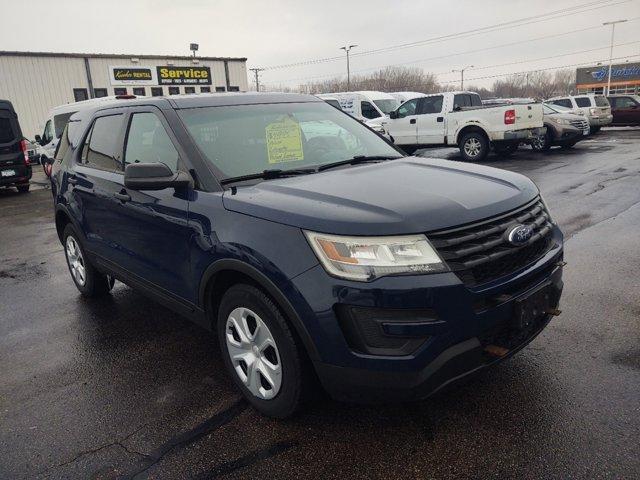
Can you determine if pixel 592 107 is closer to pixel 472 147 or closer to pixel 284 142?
pixel 472 147

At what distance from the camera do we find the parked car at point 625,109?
23.3 meters

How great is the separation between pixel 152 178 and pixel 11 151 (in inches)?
510

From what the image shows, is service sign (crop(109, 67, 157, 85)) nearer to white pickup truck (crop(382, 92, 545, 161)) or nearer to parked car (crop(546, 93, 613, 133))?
white pickup truck (crop(382, 92, 545, 161))

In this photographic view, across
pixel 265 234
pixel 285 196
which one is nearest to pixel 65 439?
pixel 265 234

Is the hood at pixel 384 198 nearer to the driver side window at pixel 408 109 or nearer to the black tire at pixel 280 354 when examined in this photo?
the black tire at pixel 280 354

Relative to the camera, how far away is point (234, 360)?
3016 mm

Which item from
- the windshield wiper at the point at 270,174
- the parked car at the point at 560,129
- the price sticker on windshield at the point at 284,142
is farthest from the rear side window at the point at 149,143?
the parked car at the point at 560,129

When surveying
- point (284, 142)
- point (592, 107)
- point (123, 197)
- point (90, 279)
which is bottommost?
point (90, 279)

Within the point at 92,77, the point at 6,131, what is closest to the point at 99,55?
the point at 92,77

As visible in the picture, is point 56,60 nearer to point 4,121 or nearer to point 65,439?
point 4,121

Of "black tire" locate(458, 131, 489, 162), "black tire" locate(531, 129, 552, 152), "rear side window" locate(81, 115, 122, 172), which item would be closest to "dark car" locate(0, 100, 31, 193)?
"rear side window" locate(81, 115, 122, 172)

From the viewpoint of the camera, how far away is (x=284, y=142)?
3.48m

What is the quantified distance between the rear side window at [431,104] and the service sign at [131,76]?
74.7ft

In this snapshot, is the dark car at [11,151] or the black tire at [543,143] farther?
the black tire at [543,143]
